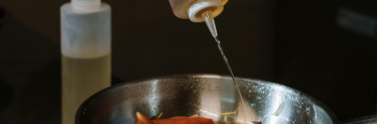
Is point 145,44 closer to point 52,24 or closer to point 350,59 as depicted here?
point 52,24

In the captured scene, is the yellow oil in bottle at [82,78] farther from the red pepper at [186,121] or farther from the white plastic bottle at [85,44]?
the red pepper at [186,121]

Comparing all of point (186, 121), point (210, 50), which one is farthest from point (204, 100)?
point (210, 50)

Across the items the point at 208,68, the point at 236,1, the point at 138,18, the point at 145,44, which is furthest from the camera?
the point at 236,1

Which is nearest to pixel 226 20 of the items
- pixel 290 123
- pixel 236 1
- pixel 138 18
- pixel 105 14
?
pixel 236 1

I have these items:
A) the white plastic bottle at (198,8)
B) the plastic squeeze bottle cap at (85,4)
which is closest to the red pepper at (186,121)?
the white plastic bottle at (198,8)

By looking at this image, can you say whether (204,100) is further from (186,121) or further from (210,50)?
(210,50)
